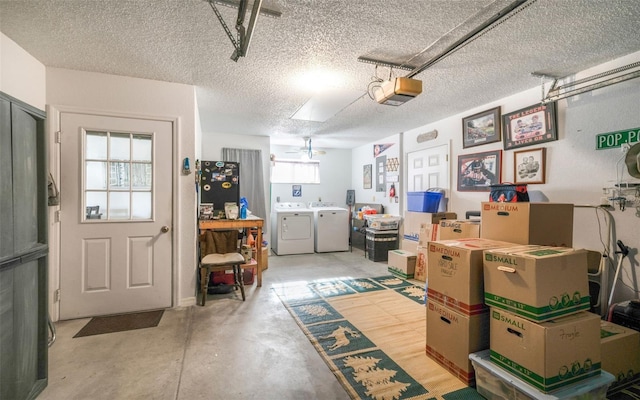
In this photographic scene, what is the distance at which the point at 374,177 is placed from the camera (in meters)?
6.15

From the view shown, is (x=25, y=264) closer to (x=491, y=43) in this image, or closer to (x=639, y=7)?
(x=491, y=43)

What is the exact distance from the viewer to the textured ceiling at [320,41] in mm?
1791

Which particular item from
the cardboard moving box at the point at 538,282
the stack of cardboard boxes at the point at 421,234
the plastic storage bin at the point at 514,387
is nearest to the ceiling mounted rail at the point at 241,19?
the cardboard moving box at the point at 538,282

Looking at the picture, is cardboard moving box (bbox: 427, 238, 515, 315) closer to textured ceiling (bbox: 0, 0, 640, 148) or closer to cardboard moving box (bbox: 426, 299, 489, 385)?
cardboard moving box (bbox: 426, 299, 489, 385)

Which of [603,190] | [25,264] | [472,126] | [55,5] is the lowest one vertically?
[25,264]

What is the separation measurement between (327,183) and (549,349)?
5.64 m

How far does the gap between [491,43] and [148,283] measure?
12.4ft

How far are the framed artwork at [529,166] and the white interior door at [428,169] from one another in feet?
3.39

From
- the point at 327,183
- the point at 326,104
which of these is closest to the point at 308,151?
the point at 327,183

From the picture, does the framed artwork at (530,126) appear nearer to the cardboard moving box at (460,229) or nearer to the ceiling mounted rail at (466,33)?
the cardboard moving box at (460,229)

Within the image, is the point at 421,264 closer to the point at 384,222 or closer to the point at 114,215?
the point at 384,222

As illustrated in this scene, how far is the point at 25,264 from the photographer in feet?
5.13

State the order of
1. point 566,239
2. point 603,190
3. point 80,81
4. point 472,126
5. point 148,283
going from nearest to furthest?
1. point 566,239
2. point 603,190
3. point 80,81
4. point 148,283
5. point 472,126

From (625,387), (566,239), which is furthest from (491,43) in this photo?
(625,387)
